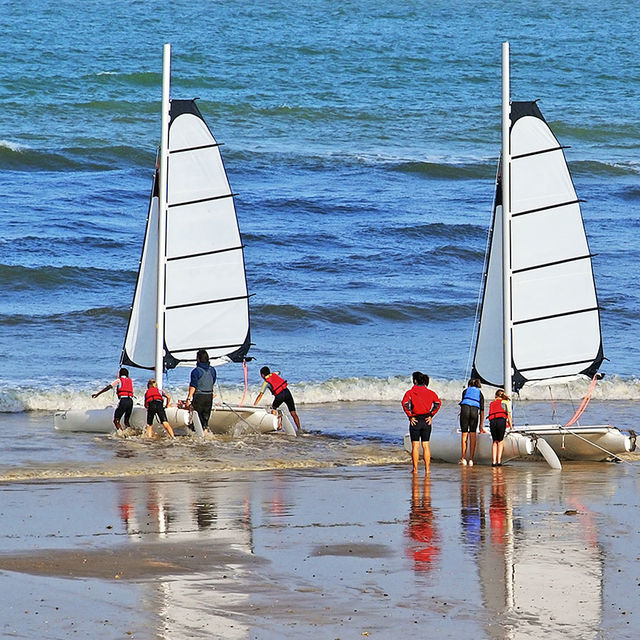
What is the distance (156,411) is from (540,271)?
19.0 ft

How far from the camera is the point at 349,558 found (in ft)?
33.4

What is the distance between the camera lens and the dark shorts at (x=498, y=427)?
1532 centimetres

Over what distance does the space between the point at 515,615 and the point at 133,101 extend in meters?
41.4

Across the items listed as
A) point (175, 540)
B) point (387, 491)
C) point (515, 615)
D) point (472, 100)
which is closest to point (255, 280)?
point (387, 491)

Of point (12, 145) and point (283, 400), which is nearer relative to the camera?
point (283, 400)

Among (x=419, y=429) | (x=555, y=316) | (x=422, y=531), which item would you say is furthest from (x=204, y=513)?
(x=555, y=316)

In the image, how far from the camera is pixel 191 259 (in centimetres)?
1831

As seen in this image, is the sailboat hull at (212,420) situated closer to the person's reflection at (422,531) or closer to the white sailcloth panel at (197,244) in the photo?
the white sailcloth panel at (197,244)

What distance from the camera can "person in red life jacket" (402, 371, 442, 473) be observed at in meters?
15.2

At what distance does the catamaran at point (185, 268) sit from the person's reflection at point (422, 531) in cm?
508

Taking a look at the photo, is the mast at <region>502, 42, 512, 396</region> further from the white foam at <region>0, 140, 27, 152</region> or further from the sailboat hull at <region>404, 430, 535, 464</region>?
the white foam at <region>0, 140, 27, 152</region>

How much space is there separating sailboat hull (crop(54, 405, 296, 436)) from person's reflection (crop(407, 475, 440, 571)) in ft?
14.4

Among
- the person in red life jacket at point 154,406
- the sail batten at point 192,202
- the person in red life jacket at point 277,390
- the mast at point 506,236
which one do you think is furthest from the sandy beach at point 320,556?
the sail batten at point 192,202

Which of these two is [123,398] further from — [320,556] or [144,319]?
[320,556]
